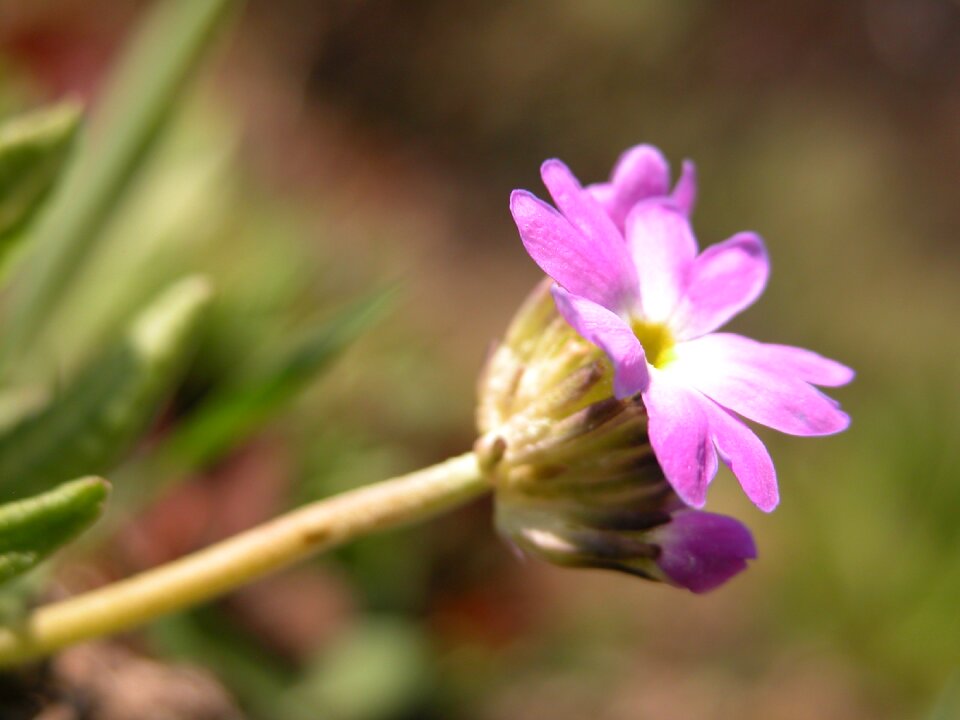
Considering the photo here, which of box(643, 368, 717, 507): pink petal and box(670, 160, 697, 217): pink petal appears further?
box(670, 160, 697, 217): pink petal

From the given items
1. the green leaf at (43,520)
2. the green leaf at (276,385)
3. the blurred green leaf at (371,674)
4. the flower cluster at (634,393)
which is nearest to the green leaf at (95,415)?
the green leaf at (276,385)

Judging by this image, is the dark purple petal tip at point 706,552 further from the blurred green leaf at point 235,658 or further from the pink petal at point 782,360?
the blurred green leaf at point 235,658

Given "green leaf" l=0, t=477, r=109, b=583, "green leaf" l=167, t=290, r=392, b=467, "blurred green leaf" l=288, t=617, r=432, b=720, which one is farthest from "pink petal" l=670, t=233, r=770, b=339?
"blurred green leaf" l=288, t=617, r=432, b=720

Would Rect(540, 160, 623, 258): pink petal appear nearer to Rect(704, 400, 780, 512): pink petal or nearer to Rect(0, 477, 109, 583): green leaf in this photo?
Rect(704, 400, 780, 512): pink petal

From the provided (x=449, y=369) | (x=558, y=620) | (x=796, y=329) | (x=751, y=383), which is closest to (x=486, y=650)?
(x=558, y=620)

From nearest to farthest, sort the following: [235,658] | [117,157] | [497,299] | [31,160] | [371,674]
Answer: [31,160] → [117,157] → [235,658] → [371,674] → [497,299]

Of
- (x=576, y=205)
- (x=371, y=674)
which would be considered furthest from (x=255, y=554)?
(x=371, y=674)

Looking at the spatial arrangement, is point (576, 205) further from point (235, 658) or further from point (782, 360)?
point (235, 658)

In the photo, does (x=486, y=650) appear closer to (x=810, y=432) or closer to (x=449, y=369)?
(x=449, y=369)
